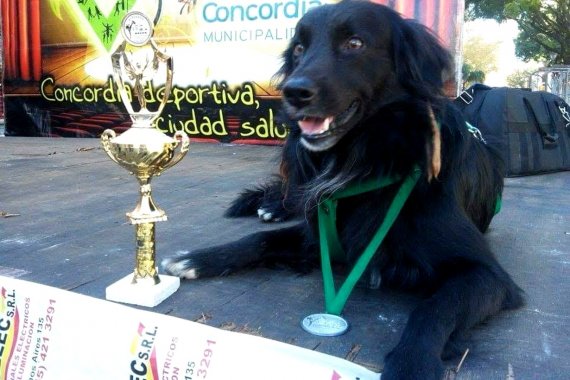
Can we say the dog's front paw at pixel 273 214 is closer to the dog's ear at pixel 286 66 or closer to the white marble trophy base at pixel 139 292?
the dog's ear at pixel 286 66

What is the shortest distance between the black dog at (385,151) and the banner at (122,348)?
57 centimetres

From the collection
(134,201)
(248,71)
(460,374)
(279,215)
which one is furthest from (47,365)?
(248,71)

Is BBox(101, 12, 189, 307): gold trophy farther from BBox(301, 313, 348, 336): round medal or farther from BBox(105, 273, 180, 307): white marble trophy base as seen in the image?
BBox(301, 313, 348, 336): round medal

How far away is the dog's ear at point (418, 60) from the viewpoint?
194 centimetres

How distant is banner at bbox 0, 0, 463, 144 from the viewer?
7.20m

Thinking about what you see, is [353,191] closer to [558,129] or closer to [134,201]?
[134,201]

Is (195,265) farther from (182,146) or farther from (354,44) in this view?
(354,44)

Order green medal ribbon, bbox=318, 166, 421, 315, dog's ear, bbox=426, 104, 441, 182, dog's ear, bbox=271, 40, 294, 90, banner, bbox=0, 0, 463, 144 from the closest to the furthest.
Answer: green medal ribbon, bbox=318, 166, 421, 315, dog's ear, bbox=426, 104, 441, 182, dog's ear, bbox=271, 40, 294, 90, banner, bbox=0, 0, 463, 144

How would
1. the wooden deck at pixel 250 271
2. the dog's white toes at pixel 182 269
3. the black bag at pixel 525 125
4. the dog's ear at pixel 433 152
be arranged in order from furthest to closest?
the black bag at pixel 525 125, the dog's white toes at pixel 182 269, the dog's ear at pixel 433 152, the wooden deck at pixel 250 271

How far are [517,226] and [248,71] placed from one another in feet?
17.0

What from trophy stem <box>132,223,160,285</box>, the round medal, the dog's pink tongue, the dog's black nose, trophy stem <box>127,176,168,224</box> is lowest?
the round medal

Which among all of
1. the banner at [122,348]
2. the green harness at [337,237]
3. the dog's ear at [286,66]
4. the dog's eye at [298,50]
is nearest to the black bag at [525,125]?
the dog's ear at [286,66]

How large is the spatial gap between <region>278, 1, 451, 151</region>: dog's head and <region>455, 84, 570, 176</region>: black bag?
288 cm

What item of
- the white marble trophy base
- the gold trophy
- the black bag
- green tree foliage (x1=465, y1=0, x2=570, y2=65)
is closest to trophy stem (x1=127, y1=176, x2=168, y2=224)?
the gold trophy
